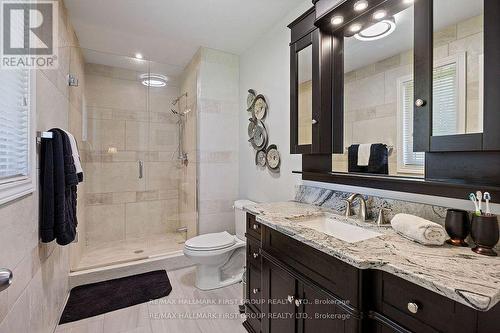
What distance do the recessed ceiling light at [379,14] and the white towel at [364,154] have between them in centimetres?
76

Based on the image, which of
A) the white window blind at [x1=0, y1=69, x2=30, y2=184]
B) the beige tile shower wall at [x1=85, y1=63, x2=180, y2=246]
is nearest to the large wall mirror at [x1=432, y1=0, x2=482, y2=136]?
the white window blind at [x1=0, y1=69, x2=30, y2=184]

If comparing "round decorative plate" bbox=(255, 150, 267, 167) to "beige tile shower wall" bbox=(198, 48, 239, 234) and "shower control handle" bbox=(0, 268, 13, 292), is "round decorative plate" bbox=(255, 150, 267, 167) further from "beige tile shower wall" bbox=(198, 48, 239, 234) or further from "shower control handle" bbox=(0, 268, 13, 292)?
"shower control handle" bbox=(0, 268, 13, 292)

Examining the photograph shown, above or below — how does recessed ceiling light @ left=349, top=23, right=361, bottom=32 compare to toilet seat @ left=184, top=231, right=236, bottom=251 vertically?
above

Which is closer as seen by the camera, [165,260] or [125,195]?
[165,260]

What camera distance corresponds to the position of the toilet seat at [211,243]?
7.28 ft

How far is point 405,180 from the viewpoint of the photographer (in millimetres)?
1245

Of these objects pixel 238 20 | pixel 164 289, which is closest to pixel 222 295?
pixel 164 289

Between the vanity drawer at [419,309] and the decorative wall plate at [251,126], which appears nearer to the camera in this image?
the vanity drawer at [419,309]

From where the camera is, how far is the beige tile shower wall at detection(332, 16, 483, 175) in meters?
1.03

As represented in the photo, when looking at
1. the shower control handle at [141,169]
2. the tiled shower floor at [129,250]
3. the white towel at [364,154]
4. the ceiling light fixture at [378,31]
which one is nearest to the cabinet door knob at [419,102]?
the white towel at [364,154]

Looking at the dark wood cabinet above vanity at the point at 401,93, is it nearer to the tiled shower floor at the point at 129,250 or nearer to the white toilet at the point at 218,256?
the white toilet at the point at 218,256

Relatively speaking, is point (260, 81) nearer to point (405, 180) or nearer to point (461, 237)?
point (405, 180)

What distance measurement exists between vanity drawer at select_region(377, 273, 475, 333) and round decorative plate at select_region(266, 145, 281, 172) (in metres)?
1.49

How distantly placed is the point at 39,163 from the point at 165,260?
1.65m
